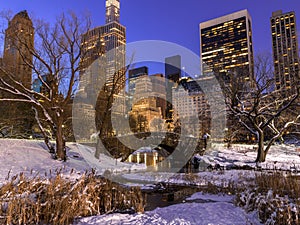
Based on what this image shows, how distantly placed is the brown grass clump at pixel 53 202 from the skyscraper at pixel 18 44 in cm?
1409

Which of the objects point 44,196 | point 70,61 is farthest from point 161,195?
point 70,61

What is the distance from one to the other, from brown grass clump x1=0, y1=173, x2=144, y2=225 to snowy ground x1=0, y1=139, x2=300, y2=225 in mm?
376

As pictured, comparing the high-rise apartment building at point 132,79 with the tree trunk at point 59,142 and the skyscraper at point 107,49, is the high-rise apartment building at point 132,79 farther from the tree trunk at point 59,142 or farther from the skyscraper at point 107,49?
the tree trunk at point 59,142

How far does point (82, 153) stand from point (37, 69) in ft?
30.4

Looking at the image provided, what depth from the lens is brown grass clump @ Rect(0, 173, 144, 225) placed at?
6125mm

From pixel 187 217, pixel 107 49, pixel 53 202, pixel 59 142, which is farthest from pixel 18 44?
pixel 187 217

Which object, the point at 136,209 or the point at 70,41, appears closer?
the point at 136,209

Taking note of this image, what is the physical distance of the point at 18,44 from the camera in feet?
64.2

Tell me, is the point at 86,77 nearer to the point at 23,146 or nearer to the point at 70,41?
the point at 70,41

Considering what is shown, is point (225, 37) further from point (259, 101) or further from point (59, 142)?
point (59, 142)

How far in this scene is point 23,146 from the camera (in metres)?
20.4

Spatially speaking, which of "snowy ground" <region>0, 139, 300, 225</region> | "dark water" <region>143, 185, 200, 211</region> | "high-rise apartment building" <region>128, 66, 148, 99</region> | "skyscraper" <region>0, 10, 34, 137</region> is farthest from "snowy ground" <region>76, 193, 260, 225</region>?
"high-rise apartment building" <region>128, 66, 148, 99</region>

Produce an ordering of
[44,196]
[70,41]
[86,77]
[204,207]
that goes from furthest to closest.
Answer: [86,77], [70,41], [204,207], [44,196]

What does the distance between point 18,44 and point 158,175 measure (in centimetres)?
1490
